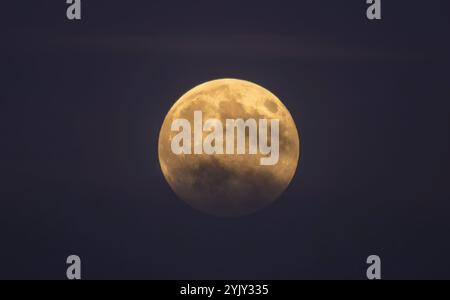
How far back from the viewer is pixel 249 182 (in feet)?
76.3

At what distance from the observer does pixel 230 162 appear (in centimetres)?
2295

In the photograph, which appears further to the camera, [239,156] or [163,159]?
[163,159]

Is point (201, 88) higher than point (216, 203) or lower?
higher

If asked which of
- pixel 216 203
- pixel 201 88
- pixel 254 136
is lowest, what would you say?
pixel 216 203

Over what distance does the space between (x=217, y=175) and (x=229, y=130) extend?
136 cm

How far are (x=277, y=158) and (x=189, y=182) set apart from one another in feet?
8.02

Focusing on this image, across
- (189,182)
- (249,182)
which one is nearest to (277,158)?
(249,182)

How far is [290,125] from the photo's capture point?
24.4 metres

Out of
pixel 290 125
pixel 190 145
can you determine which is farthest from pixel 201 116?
pixel 290 125

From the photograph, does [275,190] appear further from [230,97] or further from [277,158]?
[230,97]

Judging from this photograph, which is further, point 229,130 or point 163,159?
point 163,159

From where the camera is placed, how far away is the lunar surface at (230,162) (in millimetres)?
23094

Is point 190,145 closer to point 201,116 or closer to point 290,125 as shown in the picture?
point 201,116

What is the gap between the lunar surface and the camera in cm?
2309
